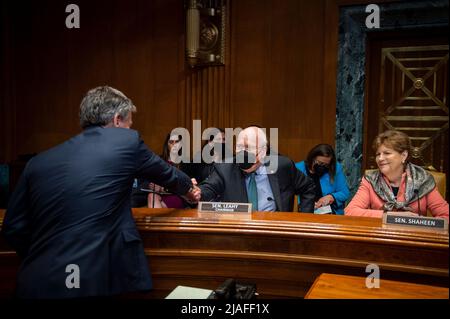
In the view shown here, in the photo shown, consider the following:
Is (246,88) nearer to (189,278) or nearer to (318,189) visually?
(318,189)

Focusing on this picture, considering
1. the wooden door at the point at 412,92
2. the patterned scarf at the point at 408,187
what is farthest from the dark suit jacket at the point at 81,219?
the wooden door at the point at 412,92

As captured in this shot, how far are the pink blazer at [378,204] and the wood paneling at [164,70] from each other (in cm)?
217

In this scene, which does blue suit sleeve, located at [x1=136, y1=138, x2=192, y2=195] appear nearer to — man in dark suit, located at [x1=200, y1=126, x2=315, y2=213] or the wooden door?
man in dark suit, located at [x1=200, y1=126, x2=315, y2=213]

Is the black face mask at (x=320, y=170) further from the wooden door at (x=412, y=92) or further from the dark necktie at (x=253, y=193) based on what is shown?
the wooden door at (x=412, y=92)

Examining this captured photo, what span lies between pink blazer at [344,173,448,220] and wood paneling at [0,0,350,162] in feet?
7.12

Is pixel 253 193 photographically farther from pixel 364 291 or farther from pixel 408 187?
pixel 364 291

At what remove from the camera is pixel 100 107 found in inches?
73.7

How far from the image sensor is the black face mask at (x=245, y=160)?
2645 mm

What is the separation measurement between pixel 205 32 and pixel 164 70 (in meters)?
0.70

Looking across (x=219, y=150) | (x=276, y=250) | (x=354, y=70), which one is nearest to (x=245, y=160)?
(x=276, y=250)

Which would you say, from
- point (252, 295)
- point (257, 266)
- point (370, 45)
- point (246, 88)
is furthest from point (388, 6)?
point (252, 295)

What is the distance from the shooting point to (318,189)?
12.1ft

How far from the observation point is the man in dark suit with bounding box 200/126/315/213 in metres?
2.63

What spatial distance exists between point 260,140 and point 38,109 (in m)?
4.01
